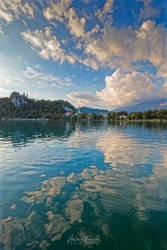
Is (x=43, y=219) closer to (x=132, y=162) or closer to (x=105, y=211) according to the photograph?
(x=105, y=211)

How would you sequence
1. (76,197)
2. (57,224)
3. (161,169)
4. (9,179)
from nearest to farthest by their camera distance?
(57,224)
(76,197)
(9,179)
(161,169)

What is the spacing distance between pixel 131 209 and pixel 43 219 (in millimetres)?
4671

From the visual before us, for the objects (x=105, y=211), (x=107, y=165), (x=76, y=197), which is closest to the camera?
(x=105, y=211)

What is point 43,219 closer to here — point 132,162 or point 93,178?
point 93,178

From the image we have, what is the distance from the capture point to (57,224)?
18.0ft

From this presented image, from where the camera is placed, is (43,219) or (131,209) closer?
(43,219)

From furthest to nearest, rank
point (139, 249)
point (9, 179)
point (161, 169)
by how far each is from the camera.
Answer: point (161, 169), point (9, 179), point (139, 249)

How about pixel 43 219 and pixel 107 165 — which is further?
pixel 107 165

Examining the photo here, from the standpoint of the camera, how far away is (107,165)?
13039 mm

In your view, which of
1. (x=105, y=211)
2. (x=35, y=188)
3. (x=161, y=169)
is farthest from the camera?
(x=161, y=169)

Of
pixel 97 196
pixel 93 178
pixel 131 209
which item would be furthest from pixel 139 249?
pixel 93 178

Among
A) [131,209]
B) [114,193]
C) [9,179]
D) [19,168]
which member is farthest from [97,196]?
[19,168]

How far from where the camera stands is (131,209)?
6.46 metres

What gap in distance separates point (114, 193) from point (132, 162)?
700cm
